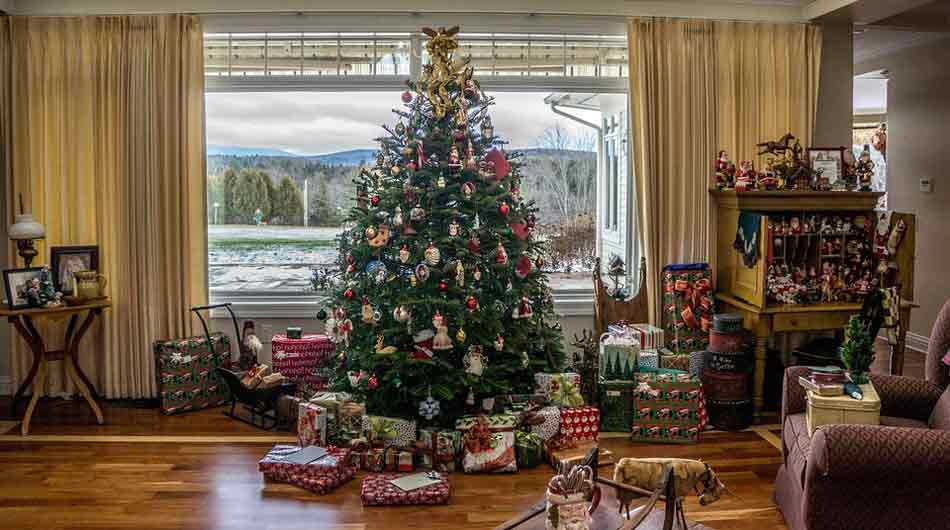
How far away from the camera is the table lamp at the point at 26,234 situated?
5.38 meters

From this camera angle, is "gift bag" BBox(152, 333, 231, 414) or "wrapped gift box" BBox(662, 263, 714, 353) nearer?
"gift bag" BBox(152, 333, 231, 414)

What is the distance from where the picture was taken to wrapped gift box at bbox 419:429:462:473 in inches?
178

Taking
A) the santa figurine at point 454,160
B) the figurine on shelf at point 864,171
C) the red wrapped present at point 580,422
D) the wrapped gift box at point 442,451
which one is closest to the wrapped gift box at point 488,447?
the wrapped gift box at point 442,451

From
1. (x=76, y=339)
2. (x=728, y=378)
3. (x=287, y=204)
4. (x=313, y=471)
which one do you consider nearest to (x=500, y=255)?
(x=313, y=471)

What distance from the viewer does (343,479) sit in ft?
14.2

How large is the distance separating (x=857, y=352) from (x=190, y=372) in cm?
400

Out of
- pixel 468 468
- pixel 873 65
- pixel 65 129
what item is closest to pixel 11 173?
pixel 65 129

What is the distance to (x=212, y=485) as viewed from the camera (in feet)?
14.2

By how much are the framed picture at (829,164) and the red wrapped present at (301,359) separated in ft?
11.0

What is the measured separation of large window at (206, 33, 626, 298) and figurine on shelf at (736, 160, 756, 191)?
103 centimetres

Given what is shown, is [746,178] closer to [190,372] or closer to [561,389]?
[561,389]

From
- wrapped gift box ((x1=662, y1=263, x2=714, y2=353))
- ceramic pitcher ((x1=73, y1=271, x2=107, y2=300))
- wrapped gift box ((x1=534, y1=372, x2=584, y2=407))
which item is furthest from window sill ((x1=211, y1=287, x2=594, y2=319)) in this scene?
wrapped gift box ((x1=534, y1=372, x2=584, y2=407))

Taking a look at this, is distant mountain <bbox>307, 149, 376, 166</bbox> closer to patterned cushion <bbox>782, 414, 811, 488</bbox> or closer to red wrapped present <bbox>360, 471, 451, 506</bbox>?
red wrapped present <bbox>360, 471, 451, 506</bbox>

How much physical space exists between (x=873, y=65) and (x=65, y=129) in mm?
6974
